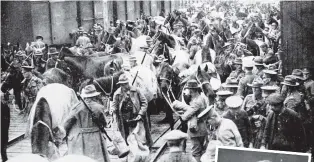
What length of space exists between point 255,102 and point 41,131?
2.64 m

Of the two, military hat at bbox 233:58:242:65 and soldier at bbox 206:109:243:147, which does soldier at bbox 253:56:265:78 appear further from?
soldier at bbox 206:109:243:147

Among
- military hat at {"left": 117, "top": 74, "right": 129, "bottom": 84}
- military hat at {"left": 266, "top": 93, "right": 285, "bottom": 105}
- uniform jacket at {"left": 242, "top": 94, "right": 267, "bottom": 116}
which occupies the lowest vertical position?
uniform jacket at {"left": 242, "top": 94, "right": 267, "bottom": 116}

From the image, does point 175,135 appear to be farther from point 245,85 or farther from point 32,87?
point 32,87

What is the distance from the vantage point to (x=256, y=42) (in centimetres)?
581

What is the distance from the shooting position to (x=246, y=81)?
5703 millimetres

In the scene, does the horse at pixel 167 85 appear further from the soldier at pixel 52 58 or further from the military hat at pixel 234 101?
the soldier at pixel 52 58

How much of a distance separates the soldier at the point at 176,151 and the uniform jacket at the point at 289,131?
3.10ft

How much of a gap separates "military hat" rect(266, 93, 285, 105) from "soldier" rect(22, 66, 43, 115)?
114 inches

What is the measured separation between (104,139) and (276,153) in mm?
2058

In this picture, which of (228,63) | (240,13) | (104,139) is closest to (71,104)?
(104,139)

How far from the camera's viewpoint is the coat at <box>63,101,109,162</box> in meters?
5.64

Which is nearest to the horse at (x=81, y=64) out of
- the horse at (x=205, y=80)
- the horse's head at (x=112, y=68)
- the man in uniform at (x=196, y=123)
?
the horse's head at (x=112, y=68)

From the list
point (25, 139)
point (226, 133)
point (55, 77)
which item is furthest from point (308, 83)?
point (25, 139)

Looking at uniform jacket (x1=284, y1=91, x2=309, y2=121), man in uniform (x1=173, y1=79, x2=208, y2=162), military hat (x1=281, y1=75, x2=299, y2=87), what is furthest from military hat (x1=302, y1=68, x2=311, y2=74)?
man in uniform (x1=173, y1=79, x2=208, y2=162)
